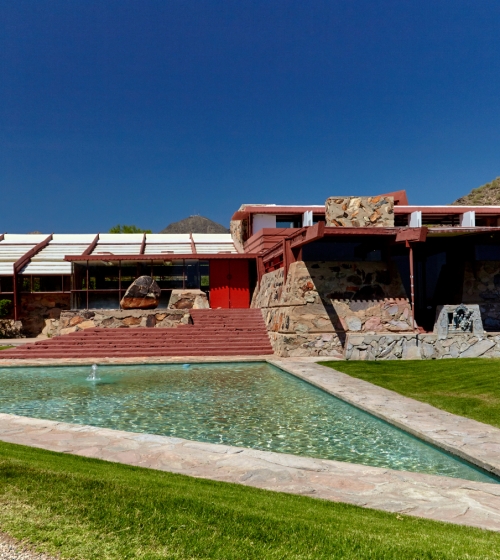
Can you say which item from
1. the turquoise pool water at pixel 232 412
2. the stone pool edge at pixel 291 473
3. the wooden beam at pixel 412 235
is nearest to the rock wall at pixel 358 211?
the wooden beam at pixel 412 235

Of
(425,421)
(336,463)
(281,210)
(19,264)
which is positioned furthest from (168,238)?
(336,463)

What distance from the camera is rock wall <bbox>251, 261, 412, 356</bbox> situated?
16906mm

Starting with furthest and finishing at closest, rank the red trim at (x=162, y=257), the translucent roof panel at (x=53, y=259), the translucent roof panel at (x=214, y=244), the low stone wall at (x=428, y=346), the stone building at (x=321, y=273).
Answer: the translucent roof panel at (x=214, y=244)
the translucent roof panel at (x=53, y=259)
the red trim at (x=162, y=257)
the stone building at (x=321, y=273)
the low stone wall at (x=428, y=346)

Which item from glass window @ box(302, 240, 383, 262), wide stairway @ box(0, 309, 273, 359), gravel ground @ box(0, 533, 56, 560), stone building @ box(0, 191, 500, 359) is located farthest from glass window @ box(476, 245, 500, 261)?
gravel ground @ box(0, 533, 56, 560)

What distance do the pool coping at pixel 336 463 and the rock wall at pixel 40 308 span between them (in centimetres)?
1923

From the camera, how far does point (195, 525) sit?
3.33 meters

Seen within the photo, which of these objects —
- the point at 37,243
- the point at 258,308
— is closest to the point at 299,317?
the point at 258,308

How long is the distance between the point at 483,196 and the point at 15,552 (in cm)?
6379

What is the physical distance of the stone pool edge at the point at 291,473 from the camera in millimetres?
4438

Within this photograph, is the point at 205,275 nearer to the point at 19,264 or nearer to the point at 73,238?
the point at 19,264

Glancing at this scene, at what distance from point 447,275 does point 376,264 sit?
3.94 meters

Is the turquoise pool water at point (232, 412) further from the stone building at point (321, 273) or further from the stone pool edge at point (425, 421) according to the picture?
the stone building at point (321, 273)

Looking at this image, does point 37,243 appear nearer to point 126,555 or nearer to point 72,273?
point 72,273

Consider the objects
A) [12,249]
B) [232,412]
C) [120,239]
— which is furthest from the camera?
[120,239]
